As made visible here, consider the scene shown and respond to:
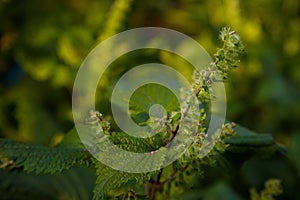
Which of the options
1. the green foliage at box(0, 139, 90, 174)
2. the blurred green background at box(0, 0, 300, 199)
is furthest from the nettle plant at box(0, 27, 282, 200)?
the blurred green background at box(0, 0, 300, 199)

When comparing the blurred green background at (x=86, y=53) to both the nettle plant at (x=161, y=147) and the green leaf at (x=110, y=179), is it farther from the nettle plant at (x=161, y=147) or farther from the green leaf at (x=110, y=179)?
the green leaf at (x=110, y=179)

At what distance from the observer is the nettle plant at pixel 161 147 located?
0.56m

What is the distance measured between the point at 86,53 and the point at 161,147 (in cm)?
86

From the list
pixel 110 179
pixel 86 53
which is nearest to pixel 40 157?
pixel 110 179

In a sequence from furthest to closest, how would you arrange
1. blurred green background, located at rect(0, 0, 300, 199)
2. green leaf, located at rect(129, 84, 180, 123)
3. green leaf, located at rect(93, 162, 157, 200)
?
blurred green background, located at rect(0, 0, 300, 199), green leaf, located at rect(129, 84, 180, 123), green leaf, located at rect(93, 162, 157, 200)

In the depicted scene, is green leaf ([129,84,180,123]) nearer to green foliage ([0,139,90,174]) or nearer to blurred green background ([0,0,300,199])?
green foliage ([0,139,90,174])

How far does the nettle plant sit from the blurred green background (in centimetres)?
67

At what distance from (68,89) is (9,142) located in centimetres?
106

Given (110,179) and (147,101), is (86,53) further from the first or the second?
(110,179)

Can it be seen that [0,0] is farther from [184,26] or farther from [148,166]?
[148,166]

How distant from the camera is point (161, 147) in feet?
2.02

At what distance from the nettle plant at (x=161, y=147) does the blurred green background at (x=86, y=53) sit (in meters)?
0.67

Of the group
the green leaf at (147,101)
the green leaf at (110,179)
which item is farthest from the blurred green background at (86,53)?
the green leaf at (110,179)

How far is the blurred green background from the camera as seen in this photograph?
1.50 metres
